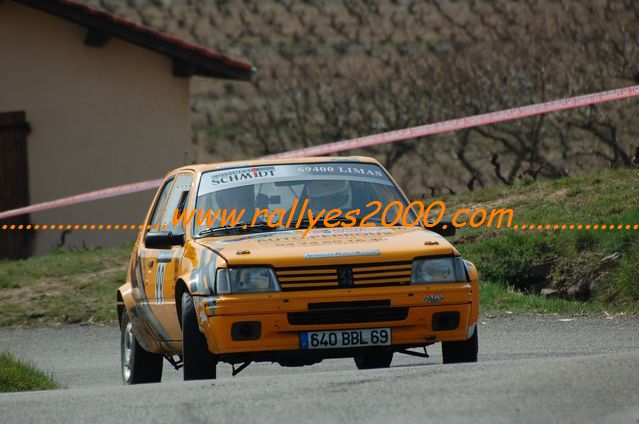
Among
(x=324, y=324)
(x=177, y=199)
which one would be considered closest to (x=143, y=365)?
(x=177, y=199)

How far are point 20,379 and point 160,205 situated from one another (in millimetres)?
1761

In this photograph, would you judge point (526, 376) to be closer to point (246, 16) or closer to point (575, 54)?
point (575, 54)

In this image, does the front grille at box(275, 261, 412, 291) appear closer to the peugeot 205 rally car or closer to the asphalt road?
the peugeot 205 rally car

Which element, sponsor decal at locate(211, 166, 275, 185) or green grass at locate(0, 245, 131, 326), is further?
green grass at locate(0, 245, 131, 326)

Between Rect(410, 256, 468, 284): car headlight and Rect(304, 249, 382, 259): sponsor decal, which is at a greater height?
Rect(304, 249, 382, 259): sponsor decal

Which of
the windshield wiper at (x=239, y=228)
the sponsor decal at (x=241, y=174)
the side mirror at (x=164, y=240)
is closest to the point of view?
the windshield wiper at (x=239, y=228)

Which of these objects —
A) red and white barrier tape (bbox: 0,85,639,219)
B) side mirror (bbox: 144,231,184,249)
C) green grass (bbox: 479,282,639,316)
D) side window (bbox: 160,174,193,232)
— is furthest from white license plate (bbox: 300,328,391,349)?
red and white barrier tape (bbox: 0,85,639,219)

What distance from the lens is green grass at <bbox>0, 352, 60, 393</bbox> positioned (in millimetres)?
10945

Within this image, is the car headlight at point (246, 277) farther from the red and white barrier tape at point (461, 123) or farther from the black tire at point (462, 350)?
the red and white barrier tape at point (461, 123)

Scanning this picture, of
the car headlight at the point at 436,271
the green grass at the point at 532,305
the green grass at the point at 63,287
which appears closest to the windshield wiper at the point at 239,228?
the car headlight at the point at 436,271

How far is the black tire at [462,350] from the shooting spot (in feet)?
33.0

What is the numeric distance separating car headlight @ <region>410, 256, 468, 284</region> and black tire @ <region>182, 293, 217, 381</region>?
1397 mm

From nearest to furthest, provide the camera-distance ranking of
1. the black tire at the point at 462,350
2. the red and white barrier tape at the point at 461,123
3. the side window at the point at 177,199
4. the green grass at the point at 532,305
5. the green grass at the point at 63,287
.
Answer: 1. the black tire at the point at 462,350
2. the side window at the point at 177,199
3. the green grass at the point at 532,305
4. the green grass at the point at 63,287
5. the red and white barrier tape at the point at 461,123

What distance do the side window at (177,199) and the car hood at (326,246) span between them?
31.8 inches
